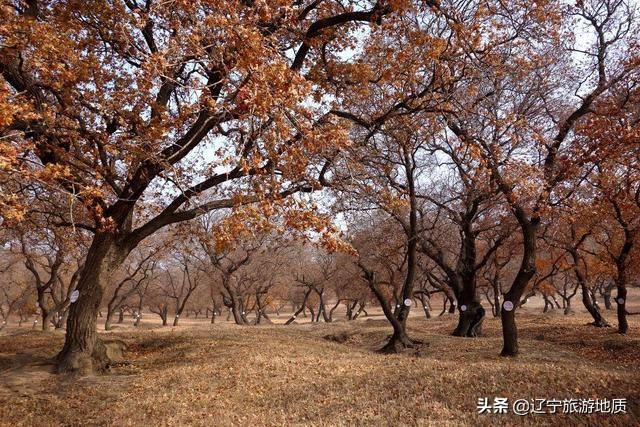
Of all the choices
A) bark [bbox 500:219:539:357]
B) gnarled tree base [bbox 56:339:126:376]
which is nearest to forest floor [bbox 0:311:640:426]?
gnarled tree base [bbox 56:339:126:376]

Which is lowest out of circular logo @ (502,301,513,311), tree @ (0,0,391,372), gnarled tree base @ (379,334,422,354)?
gnarled tree base @ (379,334,422,354)

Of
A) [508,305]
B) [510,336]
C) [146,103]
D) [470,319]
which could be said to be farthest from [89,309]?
[470,319]

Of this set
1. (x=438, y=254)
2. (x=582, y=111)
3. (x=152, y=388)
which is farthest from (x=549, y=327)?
(x=152, y=388)

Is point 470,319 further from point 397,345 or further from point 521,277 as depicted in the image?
point 521,277

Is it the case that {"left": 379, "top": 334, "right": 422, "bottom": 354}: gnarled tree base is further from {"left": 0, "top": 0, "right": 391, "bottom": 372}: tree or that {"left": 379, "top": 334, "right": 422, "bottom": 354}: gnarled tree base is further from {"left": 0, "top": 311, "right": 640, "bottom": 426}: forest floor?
{"left": 0, "top": 0, "right": 391, "bottom": 372}: tree

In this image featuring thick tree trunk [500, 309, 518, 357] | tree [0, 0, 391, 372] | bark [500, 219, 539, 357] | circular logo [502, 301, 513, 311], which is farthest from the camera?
thick tree trunk [500, 309, 518, 357]

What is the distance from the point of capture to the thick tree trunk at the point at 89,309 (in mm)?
10125

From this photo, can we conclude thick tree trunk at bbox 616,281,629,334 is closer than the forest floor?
No

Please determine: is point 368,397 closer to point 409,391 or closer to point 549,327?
point 409,391

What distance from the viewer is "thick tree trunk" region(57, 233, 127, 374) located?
399 inches

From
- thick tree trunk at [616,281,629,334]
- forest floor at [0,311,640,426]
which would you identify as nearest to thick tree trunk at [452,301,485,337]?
thick tree trunk at [616,281,629,334]

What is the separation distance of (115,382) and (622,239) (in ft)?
67.4

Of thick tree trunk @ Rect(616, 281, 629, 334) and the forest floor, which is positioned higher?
thick tree trunk @ Rect(616, 281, 629, 334)

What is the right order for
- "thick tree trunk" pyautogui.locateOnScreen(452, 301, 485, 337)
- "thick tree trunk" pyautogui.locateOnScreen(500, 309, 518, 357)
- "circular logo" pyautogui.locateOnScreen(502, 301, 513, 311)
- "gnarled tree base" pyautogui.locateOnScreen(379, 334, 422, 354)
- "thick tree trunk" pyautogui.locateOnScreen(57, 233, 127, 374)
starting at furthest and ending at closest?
1. "thick tree trunk" pyautogui.locateOnScreen(452, 301, 485, 337)
2. "gnarled tree base" pyautogui.locateOnScreen(379, 334, 422, 354)
3. "thick tree trunk" pyautogui.locateOnScreen(500, 309, 518, 357)
4. "circular logo" pyautogui.locateOnScreen(502, 301, 513, 311)
5. "thick tree trunk" pyautogui.locateOnScreen(57, 233, 127, 374)
